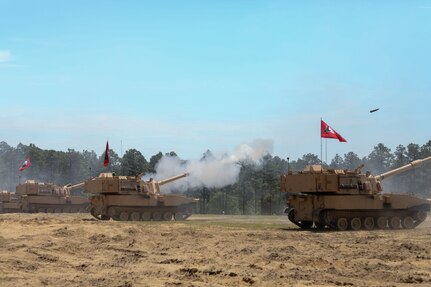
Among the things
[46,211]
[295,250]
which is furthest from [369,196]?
[46,211]

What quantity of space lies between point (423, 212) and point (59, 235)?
20.6 meters

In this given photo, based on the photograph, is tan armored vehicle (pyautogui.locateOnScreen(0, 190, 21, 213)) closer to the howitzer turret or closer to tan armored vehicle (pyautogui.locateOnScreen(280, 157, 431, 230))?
the howitzer turret

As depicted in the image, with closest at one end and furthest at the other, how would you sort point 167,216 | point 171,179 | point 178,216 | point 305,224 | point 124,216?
point 305,224
point 124,216
point 167,216
point 178,216
point 171,179

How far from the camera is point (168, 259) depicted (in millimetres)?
18453

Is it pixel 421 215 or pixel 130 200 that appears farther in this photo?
pixel 130 200

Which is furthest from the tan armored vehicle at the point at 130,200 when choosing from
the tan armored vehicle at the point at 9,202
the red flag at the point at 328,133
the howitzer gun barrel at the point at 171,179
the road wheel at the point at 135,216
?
the tan armored vehicle at the point at 9,202

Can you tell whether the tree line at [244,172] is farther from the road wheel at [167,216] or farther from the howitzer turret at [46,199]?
the road wheel at [167,216]

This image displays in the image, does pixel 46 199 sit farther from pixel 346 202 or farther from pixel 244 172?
pixel 244 172

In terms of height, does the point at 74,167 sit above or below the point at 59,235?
above

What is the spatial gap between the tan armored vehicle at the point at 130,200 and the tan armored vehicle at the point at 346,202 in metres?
13.2

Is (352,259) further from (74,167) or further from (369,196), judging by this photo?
(74,167)

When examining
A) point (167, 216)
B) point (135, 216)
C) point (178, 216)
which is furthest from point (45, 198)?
point (178, 216)

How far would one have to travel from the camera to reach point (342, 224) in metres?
33.3

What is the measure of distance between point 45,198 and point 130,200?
19249 millimetres
